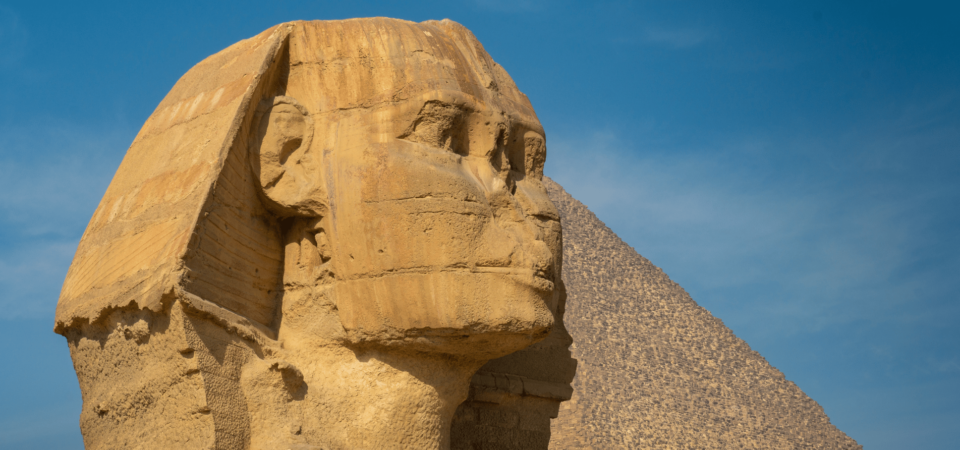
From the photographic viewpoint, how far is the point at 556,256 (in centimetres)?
391

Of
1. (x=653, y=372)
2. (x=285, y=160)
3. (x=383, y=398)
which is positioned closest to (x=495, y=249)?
(x=383, y=398)

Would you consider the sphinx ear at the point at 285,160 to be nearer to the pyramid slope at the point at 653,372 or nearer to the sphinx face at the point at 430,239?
the sphinx face at the point at 430,239

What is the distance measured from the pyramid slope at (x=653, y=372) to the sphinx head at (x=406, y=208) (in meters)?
55.8

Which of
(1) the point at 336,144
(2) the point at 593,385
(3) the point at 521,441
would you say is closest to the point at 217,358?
(1) the point at 336,144

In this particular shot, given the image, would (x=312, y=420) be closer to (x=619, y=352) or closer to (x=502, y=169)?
(x=502, y=169)

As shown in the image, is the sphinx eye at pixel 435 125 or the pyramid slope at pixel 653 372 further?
the pyramid slope at pixel 653 372

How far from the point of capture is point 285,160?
3777 millimetres

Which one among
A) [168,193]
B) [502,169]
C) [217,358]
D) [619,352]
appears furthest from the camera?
[619,352]

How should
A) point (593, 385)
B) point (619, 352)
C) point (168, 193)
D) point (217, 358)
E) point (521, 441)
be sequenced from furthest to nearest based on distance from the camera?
point (619, 352)
point (593, 385)
point (521, 441)
point (168, 193)
point (217, 358)

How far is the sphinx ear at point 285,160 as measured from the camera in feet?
12.2

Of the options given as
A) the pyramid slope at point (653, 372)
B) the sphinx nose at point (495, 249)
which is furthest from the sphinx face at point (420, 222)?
the pyramid slope at point (653, 372)

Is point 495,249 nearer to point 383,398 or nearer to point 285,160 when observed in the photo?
point 383,398

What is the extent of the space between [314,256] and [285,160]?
333 mm

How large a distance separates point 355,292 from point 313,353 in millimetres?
264
